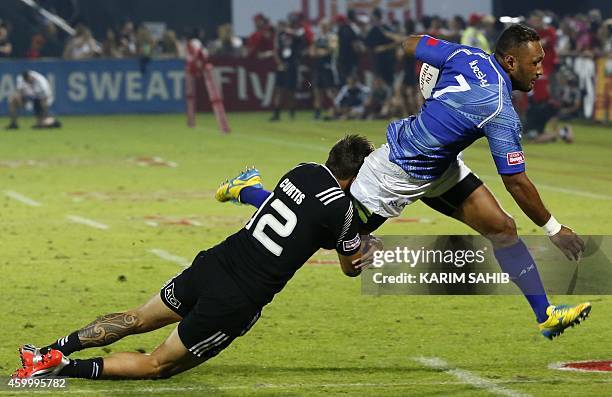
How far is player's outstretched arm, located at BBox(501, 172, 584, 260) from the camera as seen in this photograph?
877 cm

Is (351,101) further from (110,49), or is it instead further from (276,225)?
(276,225)

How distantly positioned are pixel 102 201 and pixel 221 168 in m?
4.35

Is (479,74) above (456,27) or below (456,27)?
above

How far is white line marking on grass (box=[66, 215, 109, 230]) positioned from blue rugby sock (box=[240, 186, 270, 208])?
7.09 meters

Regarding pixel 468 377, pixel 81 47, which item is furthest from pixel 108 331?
pixel 81 47

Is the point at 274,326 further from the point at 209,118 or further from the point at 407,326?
the point at 209,118

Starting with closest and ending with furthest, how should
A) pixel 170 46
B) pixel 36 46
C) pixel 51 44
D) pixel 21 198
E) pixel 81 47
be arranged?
pixel 21 198
pixel 81 47
pixel 36 46
pixel 170 46
pixel 51 44

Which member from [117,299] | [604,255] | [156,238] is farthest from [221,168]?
[604,255]

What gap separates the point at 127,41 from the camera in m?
39.2

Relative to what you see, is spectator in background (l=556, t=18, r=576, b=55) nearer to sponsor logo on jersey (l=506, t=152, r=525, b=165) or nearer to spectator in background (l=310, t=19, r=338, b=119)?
spectator in background (l=310, t=19, r=338, b=119)

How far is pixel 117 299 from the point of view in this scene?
11.8 meters

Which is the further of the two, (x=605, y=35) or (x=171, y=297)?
(x=605, y=35)

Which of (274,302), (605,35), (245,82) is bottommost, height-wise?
(245,82)

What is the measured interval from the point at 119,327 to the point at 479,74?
2573 mm
